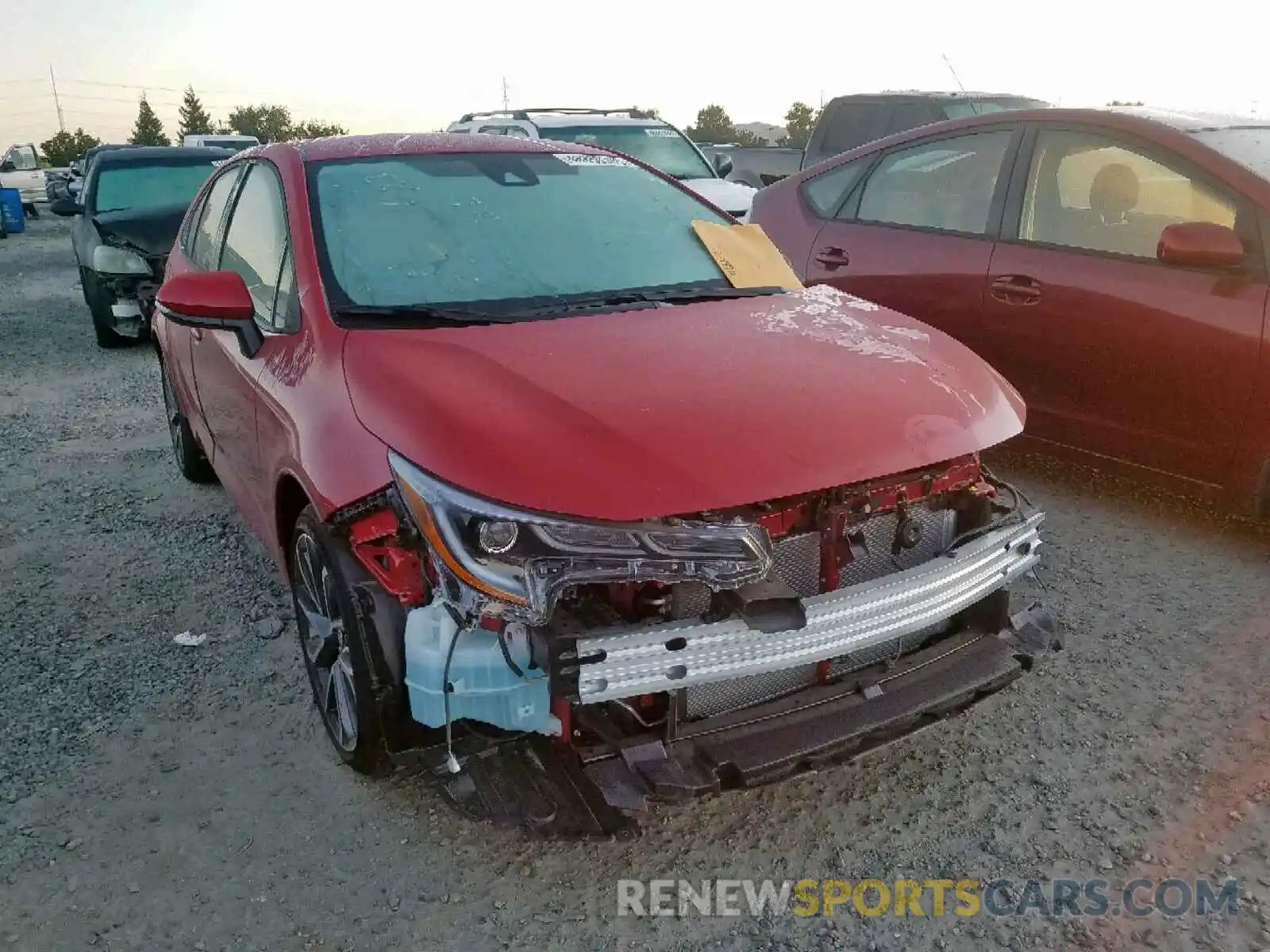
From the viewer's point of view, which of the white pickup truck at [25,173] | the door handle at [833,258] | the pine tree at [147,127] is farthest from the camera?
the pine tree at [147,127]

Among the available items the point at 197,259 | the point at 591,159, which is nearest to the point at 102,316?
the point at 197,259

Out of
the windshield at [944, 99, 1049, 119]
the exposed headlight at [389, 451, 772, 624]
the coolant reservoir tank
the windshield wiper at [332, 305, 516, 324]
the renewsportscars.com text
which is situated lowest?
the renewsportscars.com text

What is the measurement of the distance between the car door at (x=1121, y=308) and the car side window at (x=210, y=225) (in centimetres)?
322

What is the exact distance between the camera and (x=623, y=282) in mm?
3154

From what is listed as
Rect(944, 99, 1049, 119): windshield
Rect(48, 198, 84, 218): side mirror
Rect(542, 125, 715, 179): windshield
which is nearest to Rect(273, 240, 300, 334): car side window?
Rect(48, 198, 84, 218): side mirror

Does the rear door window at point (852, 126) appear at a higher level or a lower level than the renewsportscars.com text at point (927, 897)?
higher

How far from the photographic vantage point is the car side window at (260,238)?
311 centimetres

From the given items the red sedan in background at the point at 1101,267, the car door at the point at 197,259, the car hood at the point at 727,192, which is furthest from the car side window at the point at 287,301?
the car hood at the point at 727,192

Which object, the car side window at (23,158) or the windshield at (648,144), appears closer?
the windshield at (648,144)

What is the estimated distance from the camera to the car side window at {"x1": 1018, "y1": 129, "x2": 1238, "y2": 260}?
4.12 m

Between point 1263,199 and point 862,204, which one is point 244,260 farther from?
point 1263,199

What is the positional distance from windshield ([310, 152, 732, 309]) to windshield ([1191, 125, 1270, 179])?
2042mm

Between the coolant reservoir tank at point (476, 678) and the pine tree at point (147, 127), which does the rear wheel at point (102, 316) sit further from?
the pine tree at point (147, 127)

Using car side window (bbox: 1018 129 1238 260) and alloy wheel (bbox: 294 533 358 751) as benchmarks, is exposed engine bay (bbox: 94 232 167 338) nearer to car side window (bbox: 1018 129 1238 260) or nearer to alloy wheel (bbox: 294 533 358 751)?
alloy wheel (bbox: 294 533 358 751)
